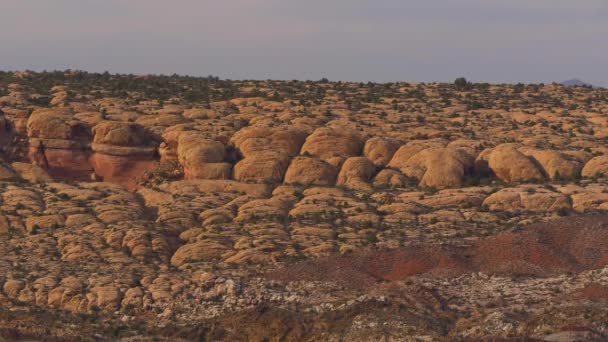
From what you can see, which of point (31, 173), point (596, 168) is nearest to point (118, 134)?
point (31, 173)

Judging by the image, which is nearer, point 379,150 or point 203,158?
point 203,158

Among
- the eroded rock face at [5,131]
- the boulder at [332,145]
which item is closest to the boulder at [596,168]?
the boulder at [332,145]

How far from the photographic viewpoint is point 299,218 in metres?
59.8

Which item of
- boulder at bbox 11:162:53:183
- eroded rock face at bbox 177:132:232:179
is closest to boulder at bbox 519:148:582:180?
eroded rock face at bbox 177:132:232:179

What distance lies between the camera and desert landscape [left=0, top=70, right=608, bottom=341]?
47.4 meters

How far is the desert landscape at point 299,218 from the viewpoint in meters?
47.4

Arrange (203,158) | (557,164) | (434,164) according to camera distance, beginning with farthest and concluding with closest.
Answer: (203,158) → (434,164) → (557,164)

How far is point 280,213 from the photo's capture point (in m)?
60.3

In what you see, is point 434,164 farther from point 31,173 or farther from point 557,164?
point 31,173

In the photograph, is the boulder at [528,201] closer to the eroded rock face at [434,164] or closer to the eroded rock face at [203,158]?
the eroded rock face at [434,164]

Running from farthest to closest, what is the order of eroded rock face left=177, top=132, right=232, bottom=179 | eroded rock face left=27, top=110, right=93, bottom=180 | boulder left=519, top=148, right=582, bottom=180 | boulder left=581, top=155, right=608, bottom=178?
eroded rock face left=27, top=110, right=93, bottom=180, eroded rock face left=177, top=132, right=232, bottom=179, boulder left=519, top=148, right=582, bottom=180, boulder left=581, top=155, right=608, bottom=178

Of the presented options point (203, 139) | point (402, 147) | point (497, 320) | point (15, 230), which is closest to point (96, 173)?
point (203, 139)

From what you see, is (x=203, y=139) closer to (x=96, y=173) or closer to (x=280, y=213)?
(x=96, y=173)

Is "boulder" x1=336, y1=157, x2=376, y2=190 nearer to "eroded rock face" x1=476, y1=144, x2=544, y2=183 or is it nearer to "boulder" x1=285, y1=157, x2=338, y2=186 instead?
"boulder" x1=285, y1=157, x2=338, y2=186
